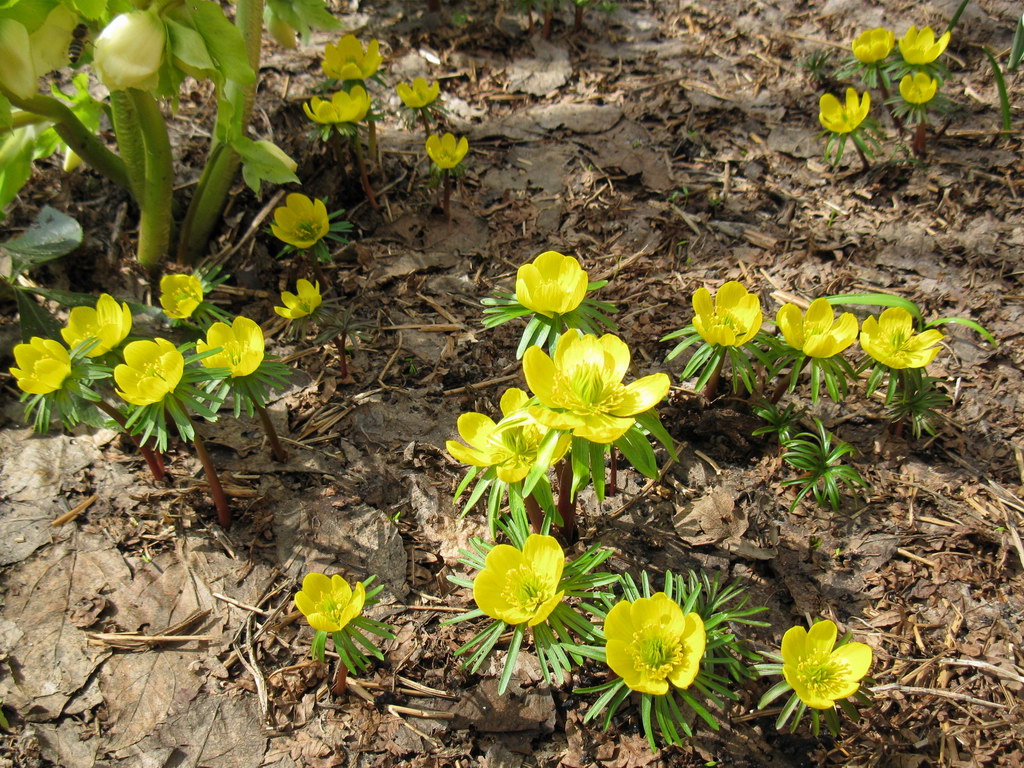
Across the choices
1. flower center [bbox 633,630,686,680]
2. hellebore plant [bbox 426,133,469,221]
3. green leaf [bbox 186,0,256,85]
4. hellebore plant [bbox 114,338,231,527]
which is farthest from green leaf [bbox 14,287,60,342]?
flower center [bbox 633,630,686,680]

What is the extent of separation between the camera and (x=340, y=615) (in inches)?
68.7

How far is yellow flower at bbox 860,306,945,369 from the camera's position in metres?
2.12

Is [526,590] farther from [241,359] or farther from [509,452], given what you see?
[241,359]

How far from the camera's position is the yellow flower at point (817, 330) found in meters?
2.05

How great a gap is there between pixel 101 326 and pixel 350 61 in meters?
1.38

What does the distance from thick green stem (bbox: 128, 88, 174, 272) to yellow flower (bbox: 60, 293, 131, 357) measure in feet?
1.93

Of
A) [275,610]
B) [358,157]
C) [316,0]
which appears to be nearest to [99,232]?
[358,157]

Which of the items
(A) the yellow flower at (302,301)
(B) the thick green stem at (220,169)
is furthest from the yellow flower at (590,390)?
(B) the thick green stem at (220,169)

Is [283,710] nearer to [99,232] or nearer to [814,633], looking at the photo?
[814,633]

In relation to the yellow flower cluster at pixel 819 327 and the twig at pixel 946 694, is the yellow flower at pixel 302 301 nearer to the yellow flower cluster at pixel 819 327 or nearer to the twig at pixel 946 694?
the yellow flower cluster at pixel 819 327

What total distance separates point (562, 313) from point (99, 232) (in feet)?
6.38

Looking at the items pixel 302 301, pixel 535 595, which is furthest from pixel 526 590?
pixel 302 301

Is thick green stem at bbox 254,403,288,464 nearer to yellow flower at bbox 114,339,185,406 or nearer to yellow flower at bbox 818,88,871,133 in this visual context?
yellow flower at bbox 114,339,185,406

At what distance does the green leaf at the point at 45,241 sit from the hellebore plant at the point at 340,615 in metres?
1.63
